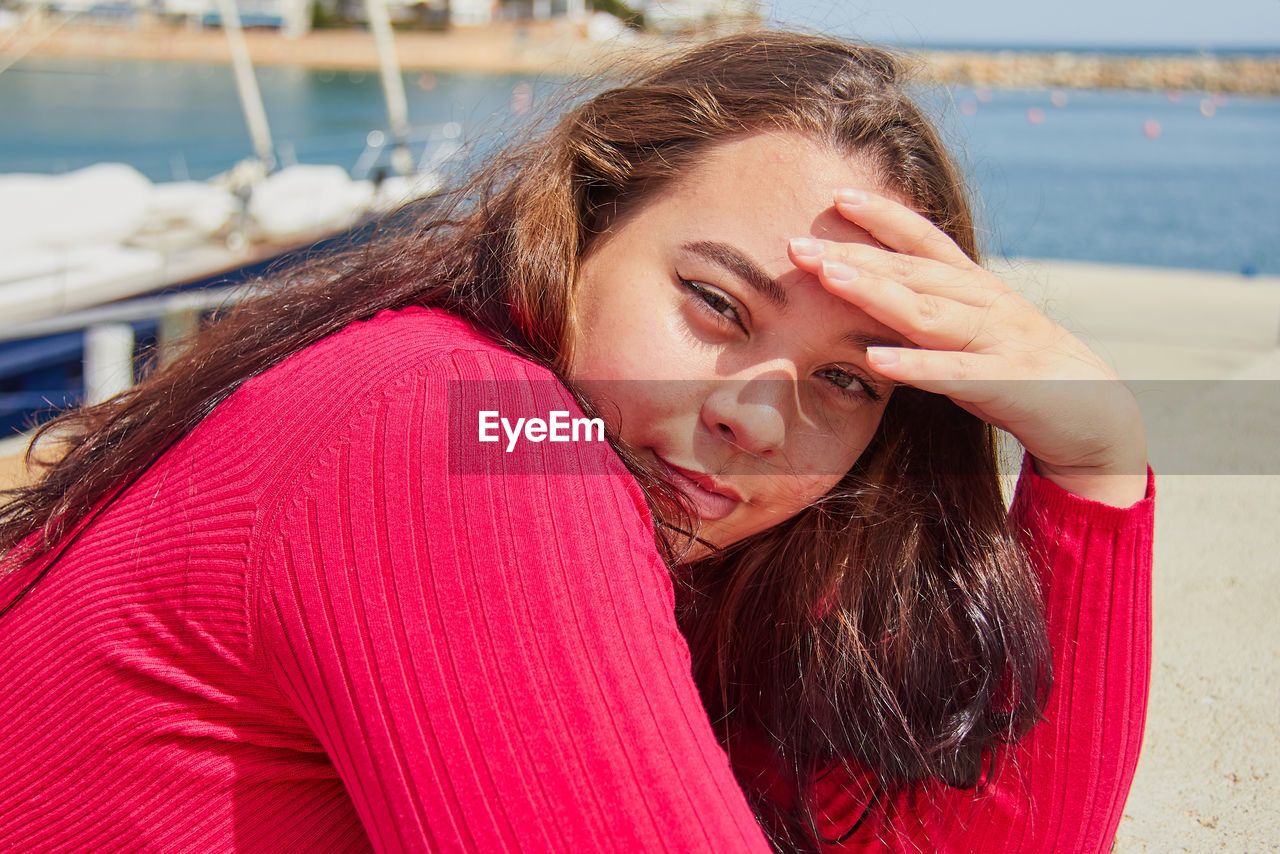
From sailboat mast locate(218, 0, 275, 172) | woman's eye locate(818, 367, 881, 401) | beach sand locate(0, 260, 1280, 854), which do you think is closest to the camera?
woman's eye locate(818, 367, 881, 401)

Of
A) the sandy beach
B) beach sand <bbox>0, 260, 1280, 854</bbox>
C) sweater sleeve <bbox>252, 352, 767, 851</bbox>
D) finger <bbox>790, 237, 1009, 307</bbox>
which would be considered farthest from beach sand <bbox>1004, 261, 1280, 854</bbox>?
the sandy beach

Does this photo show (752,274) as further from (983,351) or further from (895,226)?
(983,351)

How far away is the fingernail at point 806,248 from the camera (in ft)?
4.11

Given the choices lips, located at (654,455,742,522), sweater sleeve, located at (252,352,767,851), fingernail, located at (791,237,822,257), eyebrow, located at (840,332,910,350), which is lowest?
lips, located at (654,455,742,522)

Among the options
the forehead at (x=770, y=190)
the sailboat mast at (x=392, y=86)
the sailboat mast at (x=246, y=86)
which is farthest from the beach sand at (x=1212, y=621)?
the sailboat mast at (x=392, y=86)

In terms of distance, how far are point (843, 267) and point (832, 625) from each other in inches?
25.0

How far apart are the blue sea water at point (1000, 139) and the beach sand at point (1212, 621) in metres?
0.85

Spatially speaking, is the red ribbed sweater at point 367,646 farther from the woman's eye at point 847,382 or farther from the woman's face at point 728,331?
the woman's eye at point 847,382

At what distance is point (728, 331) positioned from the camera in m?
1.30

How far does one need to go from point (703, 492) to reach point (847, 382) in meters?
0.27

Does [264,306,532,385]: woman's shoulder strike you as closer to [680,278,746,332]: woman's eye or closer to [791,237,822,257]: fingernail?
[680,278,746,332]: woman's eye

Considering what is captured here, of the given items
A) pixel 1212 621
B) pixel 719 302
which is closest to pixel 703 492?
pixel 719 302

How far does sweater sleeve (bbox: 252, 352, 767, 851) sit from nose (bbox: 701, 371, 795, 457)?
37 cm

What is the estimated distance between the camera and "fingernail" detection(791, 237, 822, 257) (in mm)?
1252
